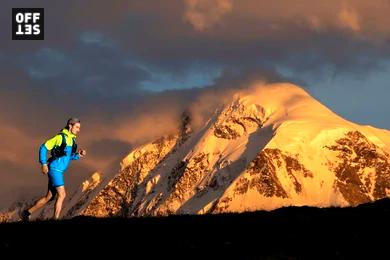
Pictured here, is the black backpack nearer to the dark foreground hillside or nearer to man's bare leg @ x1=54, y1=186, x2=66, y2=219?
man's bare leg @ x1=54, y1=186, x2=66, y2=219

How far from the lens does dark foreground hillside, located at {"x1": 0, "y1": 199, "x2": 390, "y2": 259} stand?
22.0 meters

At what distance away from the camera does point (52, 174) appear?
30.3m

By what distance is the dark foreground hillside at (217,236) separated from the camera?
22047 mm

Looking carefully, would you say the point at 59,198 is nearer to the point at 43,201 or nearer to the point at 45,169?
the point at 43,201

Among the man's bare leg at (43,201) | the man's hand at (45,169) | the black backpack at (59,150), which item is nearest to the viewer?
the man's hand at (45,169)

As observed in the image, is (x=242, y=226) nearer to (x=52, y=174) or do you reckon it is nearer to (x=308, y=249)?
(x=308, y=249)

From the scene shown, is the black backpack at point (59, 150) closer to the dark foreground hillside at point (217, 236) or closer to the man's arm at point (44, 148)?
the man's arm at point (44, 148)

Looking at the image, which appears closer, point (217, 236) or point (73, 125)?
point (217, 236)

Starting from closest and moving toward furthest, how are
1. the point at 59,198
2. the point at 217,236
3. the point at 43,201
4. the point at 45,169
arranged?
the point at 217,236 → the point at 45,169 → the point at 59,198 → the point at 43,201

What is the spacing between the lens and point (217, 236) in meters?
24.0

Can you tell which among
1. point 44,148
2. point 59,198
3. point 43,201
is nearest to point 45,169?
point 44,148

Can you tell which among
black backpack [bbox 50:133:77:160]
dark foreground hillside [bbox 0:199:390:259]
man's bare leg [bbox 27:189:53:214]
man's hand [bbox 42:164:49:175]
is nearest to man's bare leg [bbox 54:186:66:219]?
man's bare leg [bbox 27:189:53:214]

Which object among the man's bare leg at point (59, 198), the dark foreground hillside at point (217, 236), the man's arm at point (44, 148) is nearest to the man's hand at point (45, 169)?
the man's arm at point (44, 148)

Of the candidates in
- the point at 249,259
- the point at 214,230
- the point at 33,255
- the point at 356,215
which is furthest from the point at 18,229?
the point at 356,215
